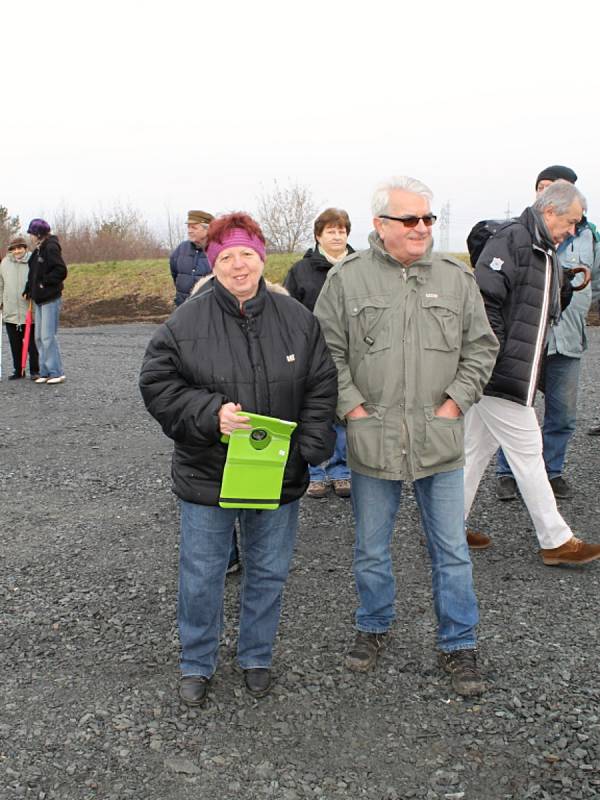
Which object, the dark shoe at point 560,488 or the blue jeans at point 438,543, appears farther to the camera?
the dark shoe at point 560,488

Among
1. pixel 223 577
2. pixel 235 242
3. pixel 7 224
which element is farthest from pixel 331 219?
pixel 7 224

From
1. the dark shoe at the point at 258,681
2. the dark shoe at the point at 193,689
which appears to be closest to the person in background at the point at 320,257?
the dark shoe at the point at 258,681

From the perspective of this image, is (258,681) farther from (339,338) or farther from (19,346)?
(19,346)

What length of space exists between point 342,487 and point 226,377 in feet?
9.97

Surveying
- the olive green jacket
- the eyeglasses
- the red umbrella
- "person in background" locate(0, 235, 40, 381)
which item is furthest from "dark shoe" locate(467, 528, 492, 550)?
"person in background" locate(0, 235, 40, 381)

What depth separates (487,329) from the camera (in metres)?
3.61

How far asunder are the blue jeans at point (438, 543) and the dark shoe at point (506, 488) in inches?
95.6

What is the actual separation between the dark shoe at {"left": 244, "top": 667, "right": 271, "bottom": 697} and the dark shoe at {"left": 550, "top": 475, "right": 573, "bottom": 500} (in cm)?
319

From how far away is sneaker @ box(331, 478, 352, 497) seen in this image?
6031 mm

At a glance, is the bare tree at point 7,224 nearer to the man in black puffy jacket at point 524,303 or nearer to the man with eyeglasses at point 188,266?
the man with eyeglasses at point 188,266

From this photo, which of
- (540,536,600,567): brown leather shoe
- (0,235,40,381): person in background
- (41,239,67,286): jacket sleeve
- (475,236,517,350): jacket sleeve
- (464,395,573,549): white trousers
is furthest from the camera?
(0,235,40,381): person in background

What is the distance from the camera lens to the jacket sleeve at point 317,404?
3293 mm

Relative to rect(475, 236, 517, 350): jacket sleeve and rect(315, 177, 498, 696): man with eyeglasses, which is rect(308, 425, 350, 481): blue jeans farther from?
rect(315, 177, 498, 696): man with eyeglasses

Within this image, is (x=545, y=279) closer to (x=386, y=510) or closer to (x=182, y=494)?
(x=386, y=510)
